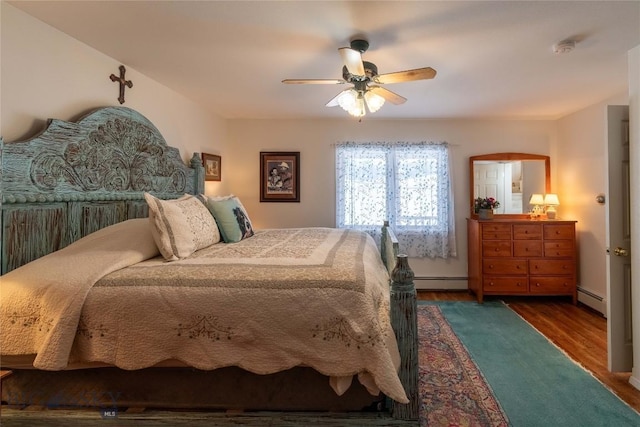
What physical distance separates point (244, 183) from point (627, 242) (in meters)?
3.89

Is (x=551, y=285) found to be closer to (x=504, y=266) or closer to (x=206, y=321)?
(x=504, y=266)

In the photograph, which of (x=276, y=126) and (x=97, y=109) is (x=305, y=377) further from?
(x=276, y=126)

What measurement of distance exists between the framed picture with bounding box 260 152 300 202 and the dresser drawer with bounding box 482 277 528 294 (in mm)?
2568

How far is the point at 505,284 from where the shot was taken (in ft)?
12.3

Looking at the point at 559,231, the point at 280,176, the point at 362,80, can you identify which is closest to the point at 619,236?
the point at 559,231

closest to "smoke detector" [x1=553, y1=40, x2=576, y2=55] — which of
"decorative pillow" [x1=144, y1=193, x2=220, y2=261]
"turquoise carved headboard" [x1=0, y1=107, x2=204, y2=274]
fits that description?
"decorative pillow" [x1=144, y1=193, x2=220, y2=261]

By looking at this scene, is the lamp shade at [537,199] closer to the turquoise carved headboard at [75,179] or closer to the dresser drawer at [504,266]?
the dresser drawer at [504,266]

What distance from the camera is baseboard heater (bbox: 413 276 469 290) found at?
426cm

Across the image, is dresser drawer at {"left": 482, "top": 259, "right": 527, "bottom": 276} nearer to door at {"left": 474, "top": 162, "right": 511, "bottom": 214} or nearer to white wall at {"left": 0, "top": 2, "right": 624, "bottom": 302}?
white wall at {"left": 0, "top": 2, "right": 624, "bottom": 302}

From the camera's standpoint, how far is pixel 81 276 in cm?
141

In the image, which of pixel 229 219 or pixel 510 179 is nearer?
pixel 229 219

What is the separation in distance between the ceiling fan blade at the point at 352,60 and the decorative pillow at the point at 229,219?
4.52ft

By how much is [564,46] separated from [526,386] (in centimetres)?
226

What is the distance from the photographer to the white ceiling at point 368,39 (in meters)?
1.76
